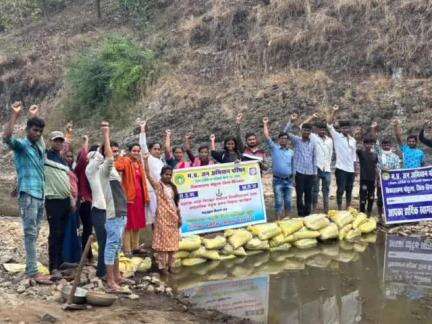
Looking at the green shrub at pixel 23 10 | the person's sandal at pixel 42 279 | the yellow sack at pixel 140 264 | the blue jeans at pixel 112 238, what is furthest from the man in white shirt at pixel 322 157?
the green shrub at pixel 23 10

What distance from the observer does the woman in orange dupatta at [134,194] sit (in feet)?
22.4

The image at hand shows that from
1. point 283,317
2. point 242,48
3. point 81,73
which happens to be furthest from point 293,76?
point 283,317

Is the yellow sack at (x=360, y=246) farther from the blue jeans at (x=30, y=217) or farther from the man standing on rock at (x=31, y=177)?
the blue jeans at (x=30, y=217)

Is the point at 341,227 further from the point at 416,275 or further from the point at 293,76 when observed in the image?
the point at 293,76

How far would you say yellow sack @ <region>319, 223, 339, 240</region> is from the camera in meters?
8.16

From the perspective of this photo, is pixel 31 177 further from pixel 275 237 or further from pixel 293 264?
pixel 275 237

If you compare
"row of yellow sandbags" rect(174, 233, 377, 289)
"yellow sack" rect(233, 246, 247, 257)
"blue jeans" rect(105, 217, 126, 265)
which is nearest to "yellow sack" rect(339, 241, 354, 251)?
"row of yellow sandbags" rect(174, 233, 377, 289)

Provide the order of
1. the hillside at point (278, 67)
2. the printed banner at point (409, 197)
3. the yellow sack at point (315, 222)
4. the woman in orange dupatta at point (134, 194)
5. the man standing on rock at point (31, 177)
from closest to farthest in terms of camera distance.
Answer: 1. the man standing on rock at point (31, 177)
2. the woman in orange dupatta at point (134, 194)
3. the yellow sack at point (315, 222)
4. the printed banner at point (409, 197)
5. the hillside at point (278, 67)

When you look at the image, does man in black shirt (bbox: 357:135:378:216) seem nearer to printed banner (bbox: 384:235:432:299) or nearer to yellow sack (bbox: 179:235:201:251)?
printed banner (bbox: 384:235:432:299)

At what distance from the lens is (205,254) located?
7.27 m

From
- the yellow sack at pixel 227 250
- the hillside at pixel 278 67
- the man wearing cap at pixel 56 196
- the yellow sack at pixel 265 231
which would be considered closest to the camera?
the man wearing cap at pixel 56 196

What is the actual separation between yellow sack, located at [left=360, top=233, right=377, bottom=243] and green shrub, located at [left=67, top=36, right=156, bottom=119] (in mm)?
12563

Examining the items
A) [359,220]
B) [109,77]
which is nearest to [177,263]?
[359,220]

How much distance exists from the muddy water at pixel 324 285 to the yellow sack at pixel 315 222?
31 cm
